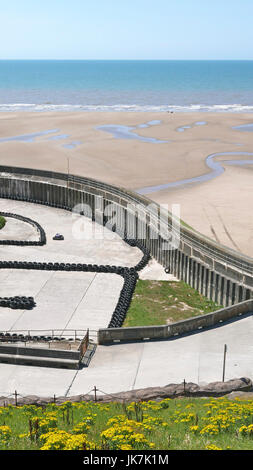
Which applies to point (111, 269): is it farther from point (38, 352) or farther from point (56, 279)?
point (38, 352)

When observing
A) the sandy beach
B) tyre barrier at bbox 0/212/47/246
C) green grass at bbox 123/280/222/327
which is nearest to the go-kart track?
tyre barrier at bbox 0/212/47/246

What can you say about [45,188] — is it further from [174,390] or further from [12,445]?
[12,445]

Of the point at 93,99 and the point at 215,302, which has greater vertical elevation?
the point at 93,99

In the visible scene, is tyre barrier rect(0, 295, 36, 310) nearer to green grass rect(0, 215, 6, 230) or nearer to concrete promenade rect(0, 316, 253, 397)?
concrete promenade rect(0, 316, 253, 397)

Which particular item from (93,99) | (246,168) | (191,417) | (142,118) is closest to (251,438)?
(191,417)

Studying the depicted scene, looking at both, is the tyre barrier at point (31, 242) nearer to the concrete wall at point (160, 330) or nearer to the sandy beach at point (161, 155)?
the sandy beach at point (161, 155)

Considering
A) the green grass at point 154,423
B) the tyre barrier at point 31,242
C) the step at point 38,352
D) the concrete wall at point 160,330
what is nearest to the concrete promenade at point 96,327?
the concrete wall at point 160,330

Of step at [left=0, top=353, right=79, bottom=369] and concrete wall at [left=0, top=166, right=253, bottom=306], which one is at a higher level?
concrete wall at [left=0, top=166, right=253, bottom=306]

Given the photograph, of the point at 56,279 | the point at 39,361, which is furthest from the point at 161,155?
the point at 39,361
